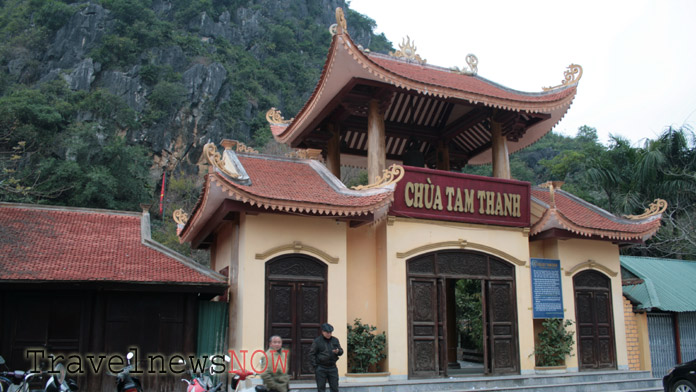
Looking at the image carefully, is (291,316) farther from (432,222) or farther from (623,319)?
(623,319)

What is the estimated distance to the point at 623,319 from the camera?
43.9 ft

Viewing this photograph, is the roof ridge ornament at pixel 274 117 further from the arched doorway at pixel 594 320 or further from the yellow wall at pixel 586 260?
the arched doorway at pixel 594 320

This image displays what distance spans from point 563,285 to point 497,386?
3.06m

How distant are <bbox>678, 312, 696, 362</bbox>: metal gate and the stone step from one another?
238 cm

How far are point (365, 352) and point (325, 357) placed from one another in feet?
9.18

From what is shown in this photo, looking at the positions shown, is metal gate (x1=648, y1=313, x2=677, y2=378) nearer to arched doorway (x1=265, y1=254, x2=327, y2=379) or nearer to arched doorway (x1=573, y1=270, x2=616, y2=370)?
arched doorway (x1=573, y1=270, x2=616, y2=370)

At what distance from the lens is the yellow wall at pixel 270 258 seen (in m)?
10.0

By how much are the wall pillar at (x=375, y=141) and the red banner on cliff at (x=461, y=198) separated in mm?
776

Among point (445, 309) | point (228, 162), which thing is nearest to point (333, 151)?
point (228, 162)

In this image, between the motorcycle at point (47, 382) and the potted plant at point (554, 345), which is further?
the potted plant at point (554, 345)

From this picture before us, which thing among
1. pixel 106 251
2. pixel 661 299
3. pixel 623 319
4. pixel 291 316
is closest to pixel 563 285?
pixel 623 319

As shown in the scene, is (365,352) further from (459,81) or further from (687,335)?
(687,335)

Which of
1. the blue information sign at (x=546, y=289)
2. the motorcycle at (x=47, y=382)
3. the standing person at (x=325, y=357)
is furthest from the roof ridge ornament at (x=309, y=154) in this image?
the motorcycle at (x=47, y=382)

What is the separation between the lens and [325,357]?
311 inches
